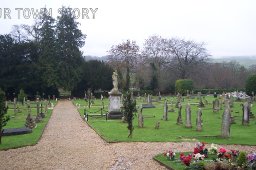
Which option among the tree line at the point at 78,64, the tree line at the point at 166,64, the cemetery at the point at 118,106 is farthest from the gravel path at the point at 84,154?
the tree line at the point at 166,64

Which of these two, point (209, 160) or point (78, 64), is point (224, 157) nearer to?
point (209, 160)

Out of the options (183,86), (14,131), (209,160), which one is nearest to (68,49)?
(183,86)

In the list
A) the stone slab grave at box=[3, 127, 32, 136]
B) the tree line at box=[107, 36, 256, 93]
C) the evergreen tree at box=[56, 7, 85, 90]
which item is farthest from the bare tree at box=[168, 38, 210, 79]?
the stone slab grave at box=[3, 127, 32, 136]

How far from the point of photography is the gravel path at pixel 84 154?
1273 cm

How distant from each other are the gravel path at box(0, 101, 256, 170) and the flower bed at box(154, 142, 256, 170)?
62cm

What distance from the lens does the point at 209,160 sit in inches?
498

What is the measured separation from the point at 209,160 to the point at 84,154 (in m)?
5.55

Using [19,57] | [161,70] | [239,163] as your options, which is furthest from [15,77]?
[239,163]

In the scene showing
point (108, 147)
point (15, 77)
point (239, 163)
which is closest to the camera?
point (239, 163)

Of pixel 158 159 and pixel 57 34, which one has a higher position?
pixel 57 34

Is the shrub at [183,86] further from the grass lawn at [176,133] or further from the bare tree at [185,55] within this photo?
the grass lawn at [176,133]

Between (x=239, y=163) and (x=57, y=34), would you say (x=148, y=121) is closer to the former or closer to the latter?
(x=239, y=163)

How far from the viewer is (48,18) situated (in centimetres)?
6062

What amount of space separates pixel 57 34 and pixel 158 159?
5083 centimetres
